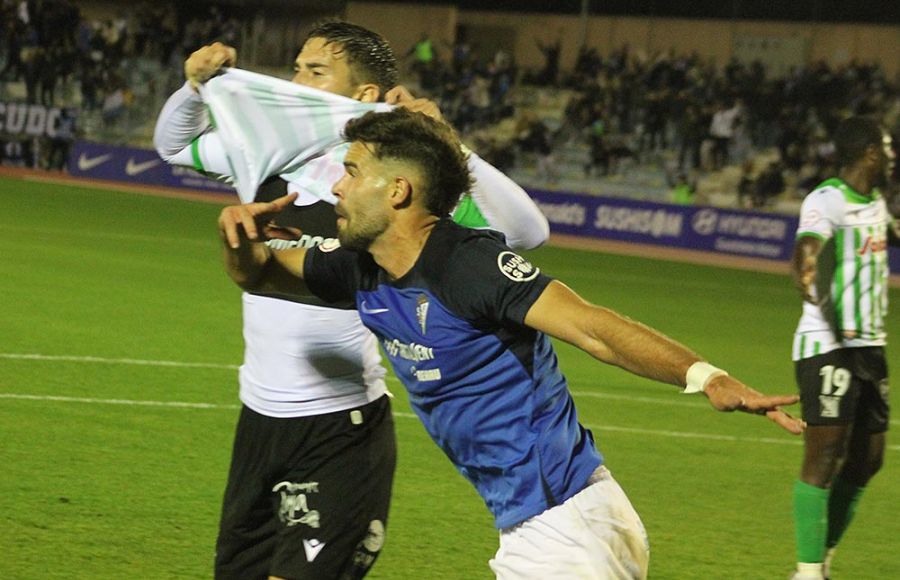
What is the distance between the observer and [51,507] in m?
7.00

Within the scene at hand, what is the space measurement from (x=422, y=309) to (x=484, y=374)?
0.78 ft

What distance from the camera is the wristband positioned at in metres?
3.21

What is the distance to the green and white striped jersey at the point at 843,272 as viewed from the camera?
21.4 ft

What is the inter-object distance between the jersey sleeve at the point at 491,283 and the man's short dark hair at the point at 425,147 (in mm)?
180

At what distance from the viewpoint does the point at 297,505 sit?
431cm

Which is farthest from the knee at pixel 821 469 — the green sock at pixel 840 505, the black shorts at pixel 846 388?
the green sock at pixel 840 505

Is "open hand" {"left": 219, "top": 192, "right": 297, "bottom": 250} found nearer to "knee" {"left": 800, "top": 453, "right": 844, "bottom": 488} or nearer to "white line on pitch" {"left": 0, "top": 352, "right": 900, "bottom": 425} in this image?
"knee" {"left": 800, "top": 453, "right": 844, "bottom": 488}

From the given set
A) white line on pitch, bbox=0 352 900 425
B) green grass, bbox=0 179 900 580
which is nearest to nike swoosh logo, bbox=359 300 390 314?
green grass, bbox=0 179 900 580

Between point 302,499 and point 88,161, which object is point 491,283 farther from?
point 88,161

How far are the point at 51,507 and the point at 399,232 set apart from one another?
3.94 m

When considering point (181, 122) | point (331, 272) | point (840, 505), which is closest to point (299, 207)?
point (331, 272)

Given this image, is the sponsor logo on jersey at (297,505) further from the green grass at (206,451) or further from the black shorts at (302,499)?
the green grass at (206,451)

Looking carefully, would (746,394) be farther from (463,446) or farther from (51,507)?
(51,507)

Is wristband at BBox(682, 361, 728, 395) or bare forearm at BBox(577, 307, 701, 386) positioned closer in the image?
wristband at BBox(682, 361, 728, 395)
